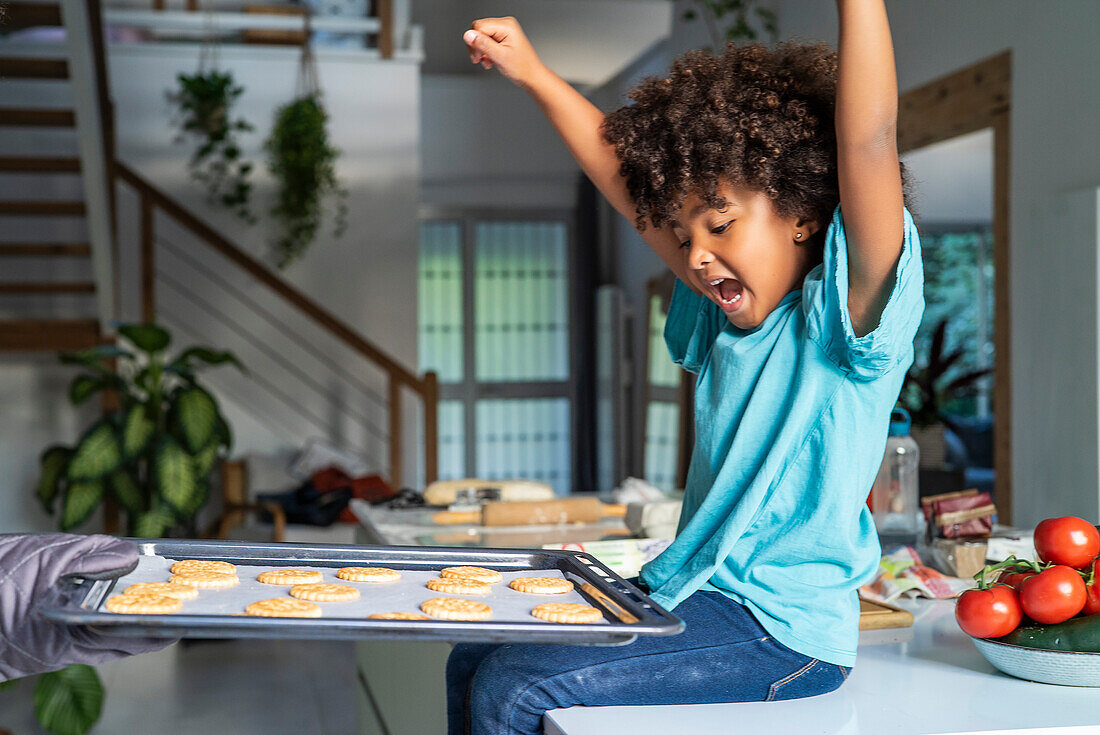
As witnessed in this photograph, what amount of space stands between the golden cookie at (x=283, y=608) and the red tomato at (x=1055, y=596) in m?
0.75

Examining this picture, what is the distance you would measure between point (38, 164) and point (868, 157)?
13.6ft

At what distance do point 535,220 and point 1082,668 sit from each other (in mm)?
6931

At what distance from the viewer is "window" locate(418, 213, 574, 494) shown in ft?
25.5

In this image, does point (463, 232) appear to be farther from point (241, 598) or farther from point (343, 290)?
point (241, 598)

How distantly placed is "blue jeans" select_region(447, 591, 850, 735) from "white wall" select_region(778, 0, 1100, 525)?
2.31m

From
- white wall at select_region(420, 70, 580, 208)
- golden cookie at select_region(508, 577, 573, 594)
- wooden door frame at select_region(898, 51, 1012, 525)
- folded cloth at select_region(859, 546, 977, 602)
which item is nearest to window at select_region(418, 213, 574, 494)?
white wall at select_region(420, 70, 580, 208)

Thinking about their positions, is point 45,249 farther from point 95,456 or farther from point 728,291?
point 728,291

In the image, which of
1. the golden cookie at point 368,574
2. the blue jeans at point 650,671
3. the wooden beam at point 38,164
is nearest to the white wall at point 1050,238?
the blue jeans at point 650,671

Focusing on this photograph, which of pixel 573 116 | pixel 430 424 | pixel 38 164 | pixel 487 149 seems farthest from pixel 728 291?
pixel 487 149

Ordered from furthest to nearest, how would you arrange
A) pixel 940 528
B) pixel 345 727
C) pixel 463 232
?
pixel 463 232 → pixel 345 727 → pixel 940 528

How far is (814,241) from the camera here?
1087 millimetres

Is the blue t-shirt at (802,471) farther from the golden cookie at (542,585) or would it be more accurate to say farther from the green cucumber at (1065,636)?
the green cucumber at (1065,636)

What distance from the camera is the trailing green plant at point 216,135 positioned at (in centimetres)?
552

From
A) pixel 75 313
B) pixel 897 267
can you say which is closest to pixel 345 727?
pixel 897 267
